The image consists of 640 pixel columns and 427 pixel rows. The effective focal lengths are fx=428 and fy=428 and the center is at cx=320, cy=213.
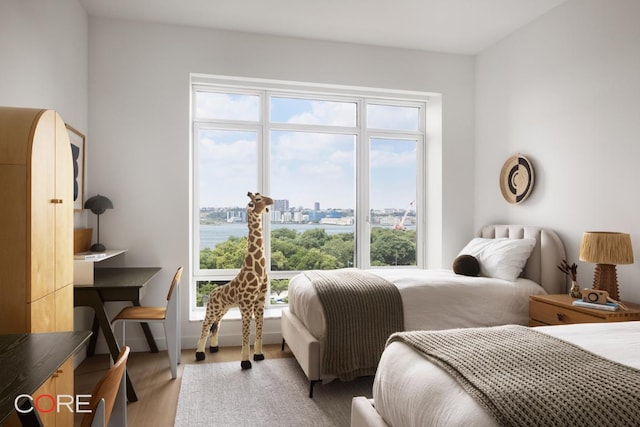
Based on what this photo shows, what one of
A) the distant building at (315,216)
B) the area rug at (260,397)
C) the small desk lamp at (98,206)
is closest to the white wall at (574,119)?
A: the distant building at (315,216)

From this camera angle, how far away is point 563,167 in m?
3.45

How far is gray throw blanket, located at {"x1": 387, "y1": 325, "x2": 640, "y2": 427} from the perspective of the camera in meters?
1.20

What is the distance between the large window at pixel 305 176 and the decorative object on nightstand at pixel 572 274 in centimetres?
168

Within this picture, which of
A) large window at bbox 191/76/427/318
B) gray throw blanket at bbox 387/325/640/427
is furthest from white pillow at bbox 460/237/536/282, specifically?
gray throw blanket at bbox 387/325/640/427

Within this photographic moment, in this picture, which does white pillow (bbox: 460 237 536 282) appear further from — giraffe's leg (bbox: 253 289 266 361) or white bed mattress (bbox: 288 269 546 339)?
giraffe's leg (bbox: 253 289 266 361)

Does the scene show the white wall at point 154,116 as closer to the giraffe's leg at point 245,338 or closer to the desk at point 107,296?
the giraffe's leg at point 245,338

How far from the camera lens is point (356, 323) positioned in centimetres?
283

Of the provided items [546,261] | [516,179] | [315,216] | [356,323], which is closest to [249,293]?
[356,323]

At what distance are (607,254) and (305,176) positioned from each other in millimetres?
2717

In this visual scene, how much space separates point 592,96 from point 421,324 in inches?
83.5

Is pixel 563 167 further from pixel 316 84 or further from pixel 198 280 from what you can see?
pixel 198 280

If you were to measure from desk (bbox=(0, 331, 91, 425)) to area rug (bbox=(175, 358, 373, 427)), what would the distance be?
1.15 metres

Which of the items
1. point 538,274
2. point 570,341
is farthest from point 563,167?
point 570,341

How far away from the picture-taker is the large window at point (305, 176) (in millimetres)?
4215
